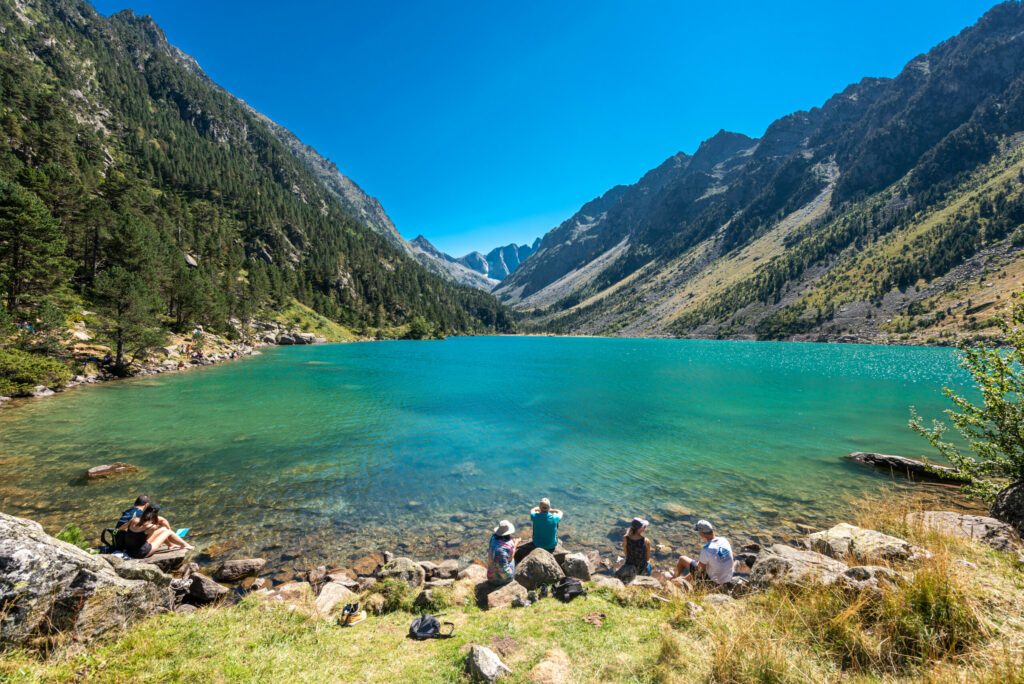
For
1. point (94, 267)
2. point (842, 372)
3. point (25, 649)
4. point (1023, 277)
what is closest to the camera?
point (25, 649)

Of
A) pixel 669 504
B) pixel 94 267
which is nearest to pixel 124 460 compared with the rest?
pixel 669 504

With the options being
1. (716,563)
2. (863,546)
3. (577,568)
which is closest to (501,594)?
(577,568)

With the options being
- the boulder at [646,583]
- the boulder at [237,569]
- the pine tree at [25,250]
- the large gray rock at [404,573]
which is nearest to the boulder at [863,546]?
the boulder at [646,583]

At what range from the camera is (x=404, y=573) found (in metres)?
12.6

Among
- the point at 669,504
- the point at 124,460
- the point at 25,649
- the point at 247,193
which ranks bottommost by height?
the point at 669,504

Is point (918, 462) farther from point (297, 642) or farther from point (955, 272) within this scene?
point (955, 272)

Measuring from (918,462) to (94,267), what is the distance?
103 m

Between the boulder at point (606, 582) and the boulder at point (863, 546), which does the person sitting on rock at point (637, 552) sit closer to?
the boulder at point (606, 582)

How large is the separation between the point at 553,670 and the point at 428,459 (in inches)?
759

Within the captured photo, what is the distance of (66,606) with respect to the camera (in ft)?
23.1

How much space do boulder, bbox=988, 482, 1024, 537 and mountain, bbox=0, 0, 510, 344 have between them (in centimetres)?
5821

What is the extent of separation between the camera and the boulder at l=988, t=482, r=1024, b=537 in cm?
1334

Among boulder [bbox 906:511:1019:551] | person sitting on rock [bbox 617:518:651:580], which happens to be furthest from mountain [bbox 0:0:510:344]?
boulder [bbox 906:511:1019:551]

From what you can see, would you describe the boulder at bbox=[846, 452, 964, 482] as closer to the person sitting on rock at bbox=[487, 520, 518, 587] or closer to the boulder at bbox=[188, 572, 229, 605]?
the person sitting on rock at bbox=[487, 520, 518, 587]
